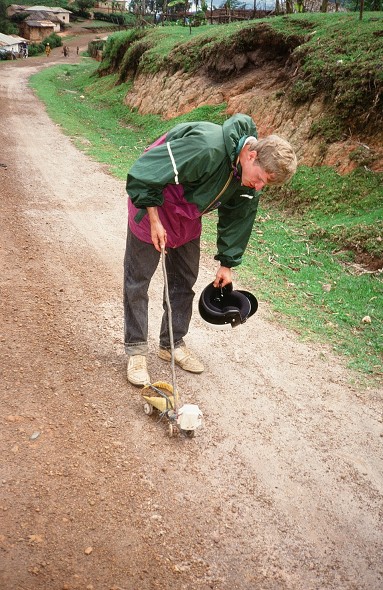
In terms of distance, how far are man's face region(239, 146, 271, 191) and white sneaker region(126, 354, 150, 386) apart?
1.51 metres

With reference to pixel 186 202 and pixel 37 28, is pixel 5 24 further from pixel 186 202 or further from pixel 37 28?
pixel 186 202

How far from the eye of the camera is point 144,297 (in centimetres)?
367

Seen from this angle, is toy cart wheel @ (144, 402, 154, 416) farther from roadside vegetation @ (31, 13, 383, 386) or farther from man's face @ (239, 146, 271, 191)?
roadside vegetation @ (31, 13, 383, 386)

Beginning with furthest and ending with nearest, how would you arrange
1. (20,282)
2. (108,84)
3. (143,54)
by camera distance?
(108,84) < (143,54) < (20,282)

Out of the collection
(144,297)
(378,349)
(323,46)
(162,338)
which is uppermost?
(323,46)

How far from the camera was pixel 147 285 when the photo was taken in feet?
11.9

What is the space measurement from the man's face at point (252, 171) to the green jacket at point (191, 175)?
6 cm

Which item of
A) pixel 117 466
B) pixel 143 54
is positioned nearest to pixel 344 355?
pixel 117 466

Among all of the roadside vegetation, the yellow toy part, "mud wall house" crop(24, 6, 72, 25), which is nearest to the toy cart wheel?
the yellow toy part

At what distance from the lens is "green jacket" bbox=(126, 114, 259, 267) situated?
2.96m

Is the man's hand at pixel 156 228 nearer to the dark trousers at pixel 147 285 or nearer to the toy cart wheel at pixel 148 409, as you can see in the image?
the dark trousers at pixel 147 285

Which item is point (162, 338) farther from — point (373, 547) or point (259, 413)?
point (373, 547)

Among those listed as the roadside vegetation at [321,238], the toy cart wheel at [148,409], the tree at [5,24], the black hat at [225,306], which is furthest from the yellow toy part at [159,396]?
the tree at [5,24]

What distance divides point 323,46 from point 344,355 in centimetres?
785
